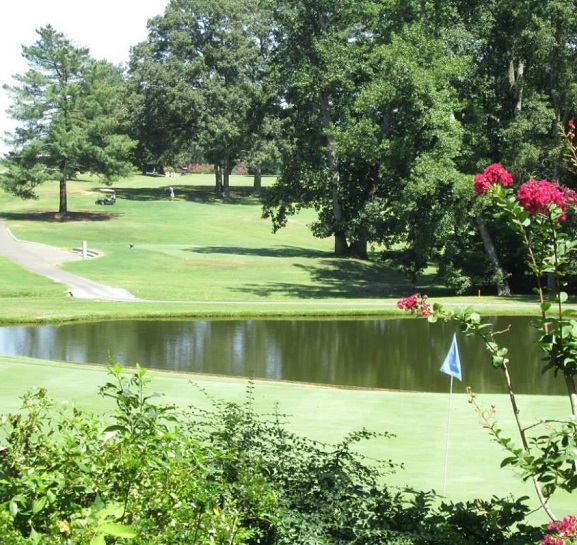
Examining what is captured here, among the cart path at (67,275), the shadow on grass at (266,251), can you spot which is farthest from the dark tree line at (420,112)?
the cart path at (67,275)

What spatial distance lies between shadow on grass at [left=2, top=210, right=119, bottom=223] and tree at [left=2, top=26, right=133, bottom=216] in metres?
1.01

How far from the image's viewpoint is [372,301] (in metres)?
38.5

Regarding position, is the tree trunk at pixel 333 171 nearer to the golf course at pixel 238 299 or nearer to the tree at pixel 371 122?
the tree at pixel 371 122

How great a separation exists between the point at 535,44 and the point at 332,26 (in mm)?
14797

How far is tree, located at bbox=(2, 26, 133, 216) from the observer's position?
2566 inches

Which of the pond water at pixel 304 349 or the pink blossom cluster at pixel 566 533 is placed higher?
the pink blossom cluster at pixel 566 533

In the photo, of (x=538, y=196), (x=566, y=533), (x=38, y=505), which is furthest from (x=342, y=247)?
(x=566, y=533)

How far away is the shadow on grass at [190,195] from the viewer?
292 feet

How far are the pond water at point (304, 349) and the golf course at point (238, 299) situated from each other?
3.65ft

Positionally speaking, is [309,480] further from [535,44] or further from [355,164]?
[355,164]

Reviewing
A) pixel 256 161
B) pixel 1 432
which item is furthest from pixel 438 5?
pixel 256 161

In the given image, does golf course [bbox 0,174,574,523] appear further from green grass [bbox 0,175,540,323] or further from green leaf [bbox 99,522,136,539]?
green leaf [bbox 99,522,136,539]

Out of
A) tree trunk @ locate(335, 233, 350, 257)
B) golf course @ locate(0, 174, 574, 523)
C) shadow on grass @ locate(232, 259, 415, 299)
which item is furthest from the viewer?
tree trunk @ locate(335, 233, 350, 257)

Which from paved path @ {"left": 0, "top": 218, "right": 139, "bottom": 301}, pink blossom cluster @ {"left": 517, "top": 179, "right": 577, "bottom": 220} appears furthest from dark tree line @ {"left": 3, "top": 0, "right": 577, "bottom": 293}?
pink blossom cluster @ {"left": 517, "top": 179, "right": 577, "bottom": 220}
